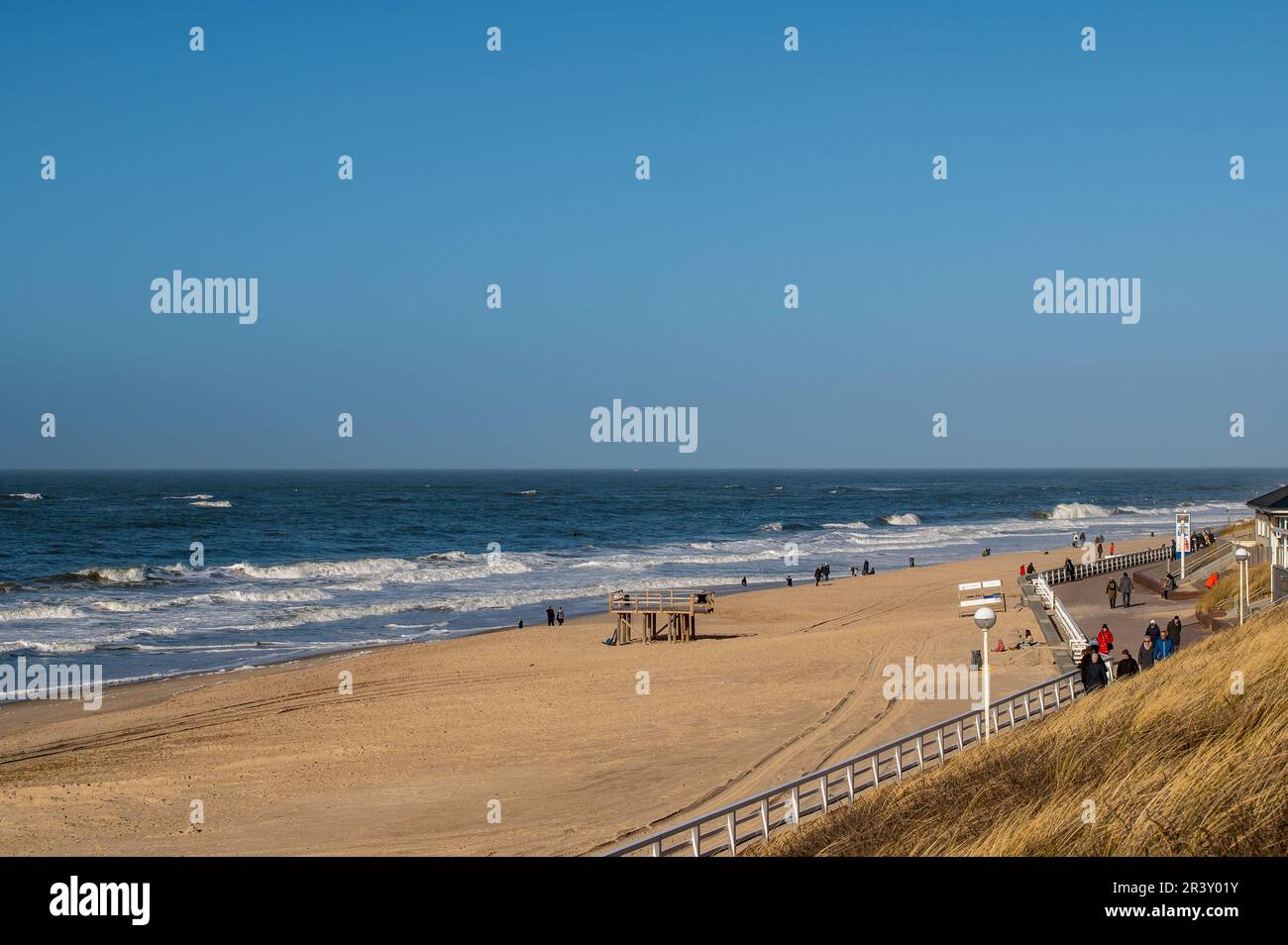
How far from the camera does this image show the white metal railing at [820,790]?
10500 millimetres

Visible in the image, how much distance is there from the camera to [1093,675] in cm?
1655

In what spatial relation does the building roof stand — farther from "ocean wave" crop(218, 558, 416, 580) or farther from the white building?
"ocean wave" crop(218, 558, 416, 580)

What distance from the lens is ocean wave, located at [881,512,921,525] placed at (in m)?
109

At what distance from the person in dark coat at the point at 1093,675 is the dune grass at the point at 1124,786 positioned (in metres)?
2.27

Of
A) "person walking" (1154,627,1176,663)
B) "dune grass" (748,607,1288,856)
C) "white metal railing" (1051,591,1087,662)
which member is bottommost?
"white metal railing" (1051,591,1087,662)

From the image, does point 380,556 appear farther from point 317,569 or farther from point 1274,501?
point 1274,501

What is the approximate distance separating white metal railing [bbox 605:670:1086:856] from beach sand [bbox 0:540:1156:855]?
129 cm

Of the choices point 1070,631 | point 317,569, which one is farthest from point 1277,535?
point 317,569

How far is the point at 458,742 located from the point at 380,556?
52178mm

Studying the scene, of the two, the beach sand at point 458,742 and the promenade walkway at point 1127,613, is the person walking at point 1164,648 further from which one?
the beach sand at point 458,742

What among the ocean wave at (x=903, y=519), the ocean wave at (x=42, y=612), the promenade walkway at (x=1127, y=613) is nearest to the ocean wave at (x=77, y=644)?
the ocean wave at (x=42, y=612)

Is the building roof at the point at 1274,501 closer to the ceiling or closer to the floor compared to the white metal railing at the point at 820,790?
closer to the ceiling

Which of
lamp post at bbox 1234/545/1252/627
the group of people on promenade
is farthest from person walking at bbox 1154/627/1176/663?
lamp post at bbox 1234/545/1252/627

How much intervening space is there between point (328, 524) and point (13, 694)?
70786 mm
